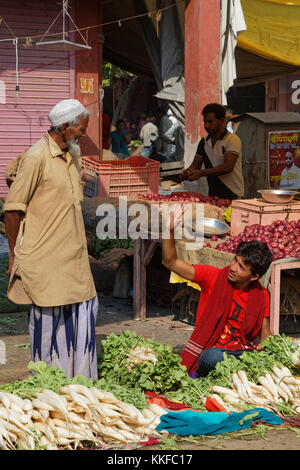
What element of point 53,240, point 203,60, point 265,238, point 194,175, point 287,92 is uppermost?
point 287,92

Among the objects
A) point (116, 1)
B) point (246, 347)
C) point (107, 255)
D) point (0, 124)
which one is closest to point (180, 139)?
point (116, 1)

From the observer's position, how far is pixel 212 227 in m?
6.94

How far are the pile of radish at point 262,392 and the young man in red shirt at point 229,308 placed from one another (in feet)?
1.18

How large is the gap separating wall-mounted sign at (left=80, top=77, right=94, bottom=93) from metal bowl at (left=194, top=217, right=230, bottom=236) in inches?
245

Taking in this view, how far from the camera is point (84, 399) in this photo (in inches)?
159

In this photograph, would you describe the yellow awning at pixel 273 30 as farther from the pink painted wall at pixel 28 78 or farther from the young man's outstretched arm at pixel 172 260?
the young man's outstretched arm at pixel 172 260

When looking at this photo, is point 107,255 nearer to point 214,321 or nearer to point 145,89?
point 214,321

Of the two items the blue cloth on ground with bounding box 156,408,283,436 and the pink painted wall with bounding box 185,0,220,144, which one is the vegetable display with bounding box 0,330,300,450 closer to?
the blue cloth on ground with bounding box 156,408,283,436

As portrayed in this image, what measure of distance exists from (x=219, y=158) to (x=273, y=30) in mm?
8474

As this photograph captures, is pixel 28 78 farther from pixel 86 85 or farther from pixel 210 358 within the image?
pixel 210 358

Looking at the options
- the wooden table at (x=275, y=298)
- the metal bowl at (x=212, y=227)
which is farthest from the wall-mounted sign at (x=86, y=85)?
the wooden table at (x=275, y=298)

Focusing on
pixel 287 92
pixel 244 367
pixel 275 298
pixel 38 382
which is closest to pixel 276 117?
pixel 275 298

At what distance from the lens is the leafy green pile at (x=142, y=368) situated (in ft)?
16.3

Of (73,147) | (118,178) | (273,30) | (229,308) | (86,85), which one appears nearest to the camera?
(73,147)
